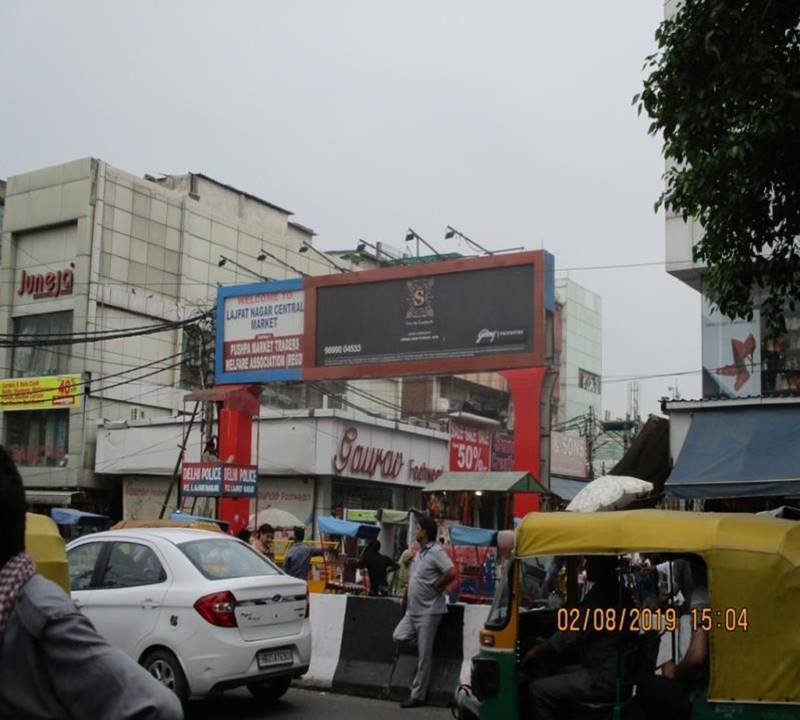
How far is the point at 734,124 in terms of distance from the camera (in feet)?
34.5

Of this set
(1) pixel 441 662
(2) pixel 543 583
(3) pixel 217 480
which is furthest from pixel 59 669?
(3) pixel 217 480

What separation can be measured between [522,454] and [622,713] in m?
17.2

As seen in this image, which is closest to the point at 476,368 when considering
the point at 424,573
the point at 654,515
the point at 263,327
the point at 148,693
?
the point at 263,327

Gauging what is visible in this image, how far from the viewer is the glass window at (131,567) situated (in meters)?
9.66

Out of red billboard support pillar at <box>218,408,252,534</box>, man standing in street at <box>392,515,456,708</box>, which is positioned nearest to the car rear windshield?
man standing in street at <box>392,515,456,708</box>

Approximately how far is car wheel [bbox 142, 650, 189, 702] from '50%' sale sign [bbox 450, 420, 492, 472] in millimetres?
23544

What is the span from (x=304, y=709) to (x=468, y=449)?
23647 millimetres

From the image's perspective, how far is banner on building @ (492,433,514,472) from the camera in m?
36.7

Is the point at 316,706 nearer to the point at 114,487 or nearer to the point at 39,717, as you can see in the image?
the point at 39,717

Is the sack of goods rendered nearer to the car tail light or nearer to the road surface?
the road surface

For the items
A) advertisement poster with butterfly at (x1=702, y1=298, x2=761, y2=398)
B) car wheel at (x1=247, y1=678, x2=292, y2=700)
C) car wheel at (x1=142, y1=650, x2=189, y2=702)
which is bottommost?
car wheel at (x1=247, y1=678, x2=292, y2=700)

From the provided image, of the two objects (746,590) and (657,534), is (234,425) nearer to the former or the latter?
(657,534)

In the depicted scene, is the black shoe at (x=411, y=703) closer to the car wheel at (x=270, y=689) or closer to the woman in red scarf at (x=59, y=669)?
the car wheel at (x=270, y=689)
